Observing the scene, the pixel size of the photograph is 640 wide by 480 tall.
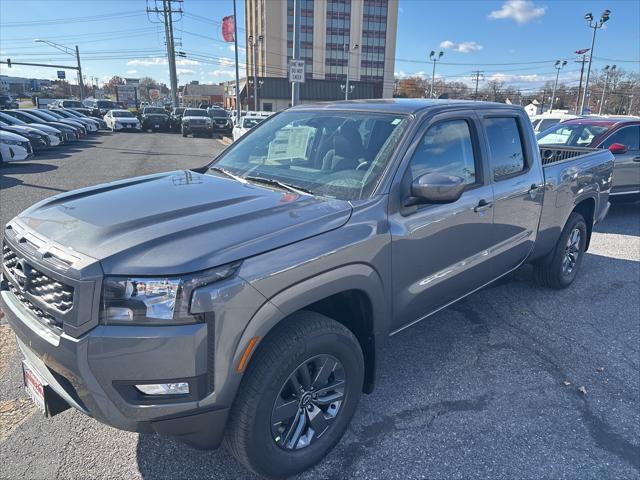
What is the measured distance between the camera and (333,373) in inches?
99.5

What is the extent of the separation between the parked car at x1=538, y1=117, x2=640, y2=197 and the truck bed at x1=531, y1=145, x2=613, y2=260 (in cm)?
354

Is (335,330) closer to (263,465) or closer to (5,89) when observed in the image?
(263,465)

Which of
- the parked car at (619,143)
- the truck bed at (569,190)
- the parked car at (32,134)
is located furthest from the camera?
the parked car at (32,134)

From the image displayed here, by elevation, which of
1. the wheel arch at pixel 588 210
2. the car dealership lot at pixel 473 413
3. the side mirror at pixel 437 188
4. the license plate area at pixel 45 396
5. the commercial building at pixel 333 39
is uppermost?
the commercial building at pixel 333 39

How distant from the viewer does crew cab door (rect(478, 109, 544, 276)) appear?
362 cm

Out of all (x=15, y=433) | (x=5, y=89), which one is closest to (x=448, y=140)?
(x=15, y=433)

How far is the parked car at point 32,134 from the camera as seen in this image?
16688 millimetres

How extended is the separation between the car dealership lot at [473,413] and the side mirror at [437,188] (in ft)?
3.99

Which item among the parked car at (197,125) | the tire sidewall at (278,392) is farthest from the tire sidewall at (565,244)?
the parked car at (197,125)

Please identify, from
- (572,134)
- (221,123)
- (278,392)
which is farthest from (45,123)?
(278,392)

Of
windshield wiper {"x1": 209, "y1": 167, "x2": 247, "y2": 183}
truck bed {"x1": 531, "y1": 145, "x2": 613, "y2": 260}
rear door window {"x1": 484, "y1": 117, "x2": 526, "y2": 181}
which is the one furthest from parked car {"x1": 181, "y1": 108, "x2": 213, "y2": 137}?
rear door window {"x1": 484, "y1": 117, "x2": 526, "y2": 181}

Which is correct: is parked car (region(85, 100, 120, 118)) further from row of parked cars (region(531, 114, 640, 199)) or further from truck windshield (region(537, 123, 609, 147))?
row of parked cars (region(531, 114, 640, 199))

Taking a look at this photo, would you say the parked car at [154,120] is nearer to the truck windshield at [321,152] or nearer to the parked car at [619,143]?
the parked car at [619,143]

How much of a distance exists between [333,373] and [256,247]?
917 mm
